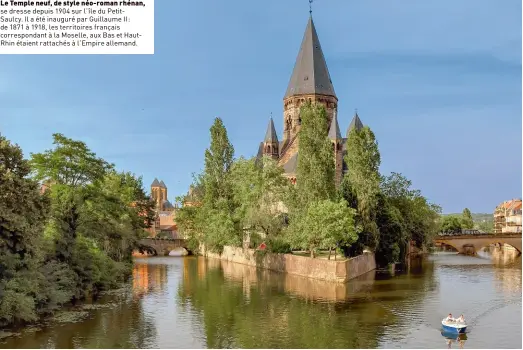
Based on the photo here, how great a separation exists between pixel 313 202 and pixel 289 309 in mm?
18072

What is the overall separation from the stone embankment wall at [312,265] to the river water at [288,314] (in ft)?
4.15

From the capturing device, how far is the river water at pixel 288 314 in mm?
27953

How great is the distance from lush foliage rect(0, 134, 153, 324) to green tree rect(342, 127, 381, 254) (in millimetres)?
→ 21736

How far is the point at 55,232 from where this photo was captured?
38406 millimetres

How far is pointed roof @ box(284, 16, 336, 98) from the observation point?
4318 inches

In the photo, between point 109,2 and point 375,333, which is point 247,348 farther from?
point 109,2

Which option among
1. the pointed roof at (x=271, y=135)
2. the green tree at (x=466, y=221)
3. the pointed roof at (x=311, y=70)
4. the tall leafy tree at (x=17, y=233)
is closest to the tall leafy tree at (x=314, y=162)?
the tall leafy tree at (x=17, y=233)

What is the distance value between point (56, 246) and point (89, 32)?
18.8 m

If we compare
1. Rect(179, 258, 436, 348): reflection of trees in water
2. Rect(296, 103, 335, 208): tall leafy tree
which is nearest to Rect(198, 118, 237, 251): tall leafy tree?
Rect(179, 258, 436, 348): reflection of trees in water

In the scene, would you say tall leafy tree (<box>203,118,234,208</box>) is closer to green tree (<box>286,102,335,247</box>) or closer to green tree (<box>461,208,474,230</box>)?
green tree (<box>286,102,335,247</box>)

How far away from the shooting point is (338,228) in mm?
50844

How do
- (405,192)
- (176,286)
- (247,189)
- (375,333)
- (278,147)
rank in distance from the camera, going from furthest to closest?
(278,147)
(405,192)
(247,189)
(176,286)
(375,333)

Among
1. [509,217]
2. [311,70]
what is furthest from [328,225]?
[509,217]

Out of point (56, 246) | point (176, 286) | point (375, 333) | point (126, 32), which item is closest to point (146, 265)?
point (176, 286)
